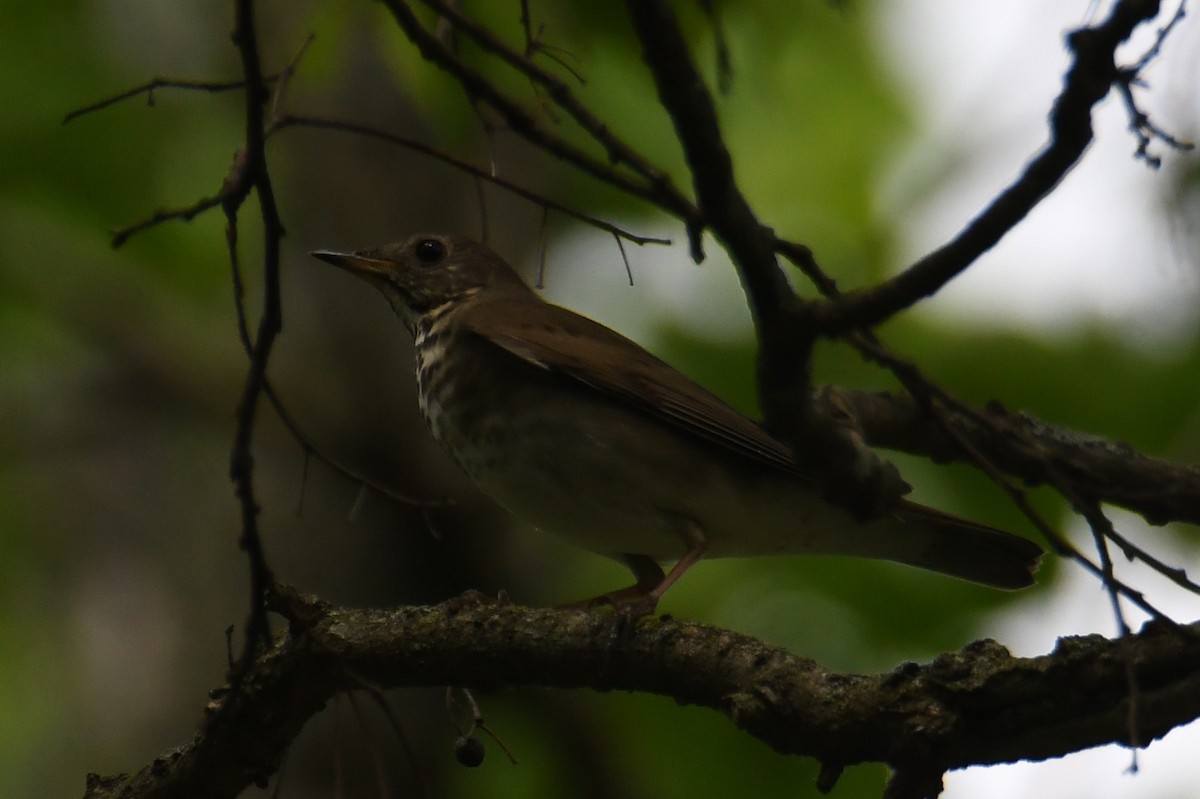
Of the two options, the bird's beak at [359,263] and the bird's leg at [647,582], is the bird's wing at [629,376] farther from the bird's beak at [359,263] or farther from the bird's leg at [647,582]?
the bird's beak at [359,263]

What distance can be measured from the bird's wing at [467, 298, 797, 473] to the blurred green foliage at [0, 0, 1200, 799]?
4.58ft

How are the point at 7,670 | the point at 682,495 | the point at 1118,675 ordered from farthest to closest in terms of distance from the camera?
the point at 7,670 → the point at 682,495 → the point at 1118,675

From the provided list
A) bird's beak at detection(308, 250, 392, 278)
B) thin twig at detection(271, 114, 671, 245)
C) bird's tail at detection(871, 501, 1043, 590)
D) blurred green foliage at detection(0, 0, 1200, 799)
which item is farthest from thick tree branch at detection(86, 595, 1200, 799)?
blurred green foliage at detection(0, 0, 1200, 799)

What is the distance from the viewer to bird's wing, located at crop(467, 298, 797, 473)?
4.91 meters

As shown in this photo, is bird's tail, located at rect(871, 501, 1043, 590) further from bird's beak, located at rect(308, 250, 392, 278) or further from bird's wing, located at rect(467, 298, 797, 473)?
bird's beak, located at rect(308, 250, 392, 278)

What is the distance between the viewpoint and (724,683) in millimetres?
3340

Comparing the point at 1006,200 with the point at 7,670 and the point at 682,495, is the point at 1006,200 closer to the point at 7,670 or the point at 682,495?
the point at 682,495

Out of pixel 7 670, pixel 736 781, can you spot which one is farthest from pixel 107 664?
pixel 736 781

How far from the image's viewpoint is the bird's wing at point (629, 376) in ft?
16.1

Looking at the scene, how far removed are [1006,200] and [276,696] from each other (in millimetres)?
2214

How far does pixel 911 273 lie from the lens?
7.66 ft

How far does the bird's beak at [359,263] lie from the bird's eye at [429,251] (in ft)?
0.48

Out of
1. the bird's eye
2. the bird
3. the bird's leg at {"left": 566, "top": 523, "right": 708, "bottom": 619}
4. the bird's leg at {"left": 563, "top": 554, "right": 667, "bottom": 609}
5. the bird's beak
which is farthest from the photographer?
the bird's eye

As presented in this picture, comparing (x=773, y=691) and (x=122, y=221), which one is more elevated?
(x=122, y=221)
